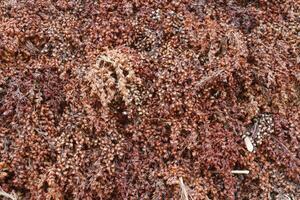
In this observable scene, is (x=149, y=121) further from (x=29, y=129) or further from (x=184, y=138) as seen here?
(x=29, y=129)

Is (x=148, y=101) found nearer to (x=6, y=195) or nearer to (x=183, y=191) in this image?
(x=183, y=191)

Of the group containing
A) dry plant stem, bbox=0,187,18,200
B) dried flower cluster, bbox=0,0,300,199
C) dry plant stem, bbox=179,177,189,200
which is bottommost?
dry plant stem, bbox=0,187,18,200

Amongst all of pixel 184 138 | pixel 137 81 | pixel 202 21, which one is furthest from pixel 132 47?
pixel 184 138

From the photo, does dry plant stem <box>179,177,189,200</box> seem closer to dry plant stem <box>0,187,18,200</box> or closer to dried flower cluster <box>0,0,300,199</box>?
dried flower cluster <box>0,0,300,199</box>

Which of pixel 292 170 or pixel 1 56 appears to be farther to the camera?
pixel 1 56

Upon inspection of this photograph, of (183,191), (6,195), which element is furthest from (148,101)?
(6,195)

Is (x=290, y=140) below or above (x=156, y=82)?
below

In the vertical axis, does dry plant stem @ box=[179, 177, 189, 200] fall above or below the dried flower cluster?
below

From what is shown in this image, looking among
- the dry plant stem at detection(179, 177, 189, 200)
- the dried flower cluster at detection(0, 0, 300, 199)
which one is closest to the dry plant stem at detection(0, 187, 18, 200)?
the dried flower cluster at detection(0, 0, 300, 199)
